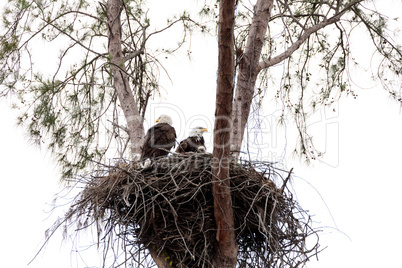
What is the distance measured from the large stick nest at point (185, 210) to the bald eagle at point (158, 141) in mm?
434

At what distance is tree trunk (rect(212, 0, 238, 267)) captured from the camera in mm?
3541

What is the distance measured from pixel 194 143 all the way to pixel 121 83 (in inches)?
38.0

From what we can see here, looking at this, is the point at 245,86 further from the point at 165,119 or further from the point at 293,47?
the point at 165,119

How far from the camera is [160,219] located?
4012mm

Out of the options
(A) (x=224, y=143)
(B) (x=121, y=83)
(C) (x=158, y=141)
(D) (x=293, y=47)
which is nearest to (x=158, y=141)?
(C) (x=158, y=141)

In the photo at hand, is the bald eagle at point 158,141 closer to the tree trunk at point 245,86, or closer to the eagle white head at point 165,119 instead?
the eagle white head at point 165,119

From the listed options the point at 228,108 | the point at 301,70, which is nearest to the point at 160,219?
the point at 228,108

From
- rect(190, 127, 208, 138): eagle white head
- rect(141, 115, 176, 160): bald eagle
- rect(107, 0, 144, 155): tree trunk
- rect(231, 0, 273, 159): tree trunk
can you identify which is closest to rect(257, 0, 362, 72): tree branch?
rect(231, 0, 273, 159): tree trunk

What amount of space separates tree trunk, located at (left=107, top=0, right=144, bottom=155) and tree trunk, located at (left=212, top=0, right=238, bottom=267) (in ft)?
4.22

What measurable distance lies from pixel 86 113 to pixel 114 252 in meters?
2.17

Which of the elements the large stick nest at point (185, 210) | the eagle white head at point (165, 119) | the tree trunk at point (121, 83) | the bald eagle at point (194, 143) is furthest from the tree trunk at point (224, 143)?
the eagle white head at point (165, 119)

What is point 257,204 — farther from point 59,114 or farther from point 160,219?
point 59,114

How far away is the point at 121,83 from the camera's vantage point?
5.27m

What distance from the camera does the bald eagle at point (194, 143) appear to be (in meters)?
4.92
